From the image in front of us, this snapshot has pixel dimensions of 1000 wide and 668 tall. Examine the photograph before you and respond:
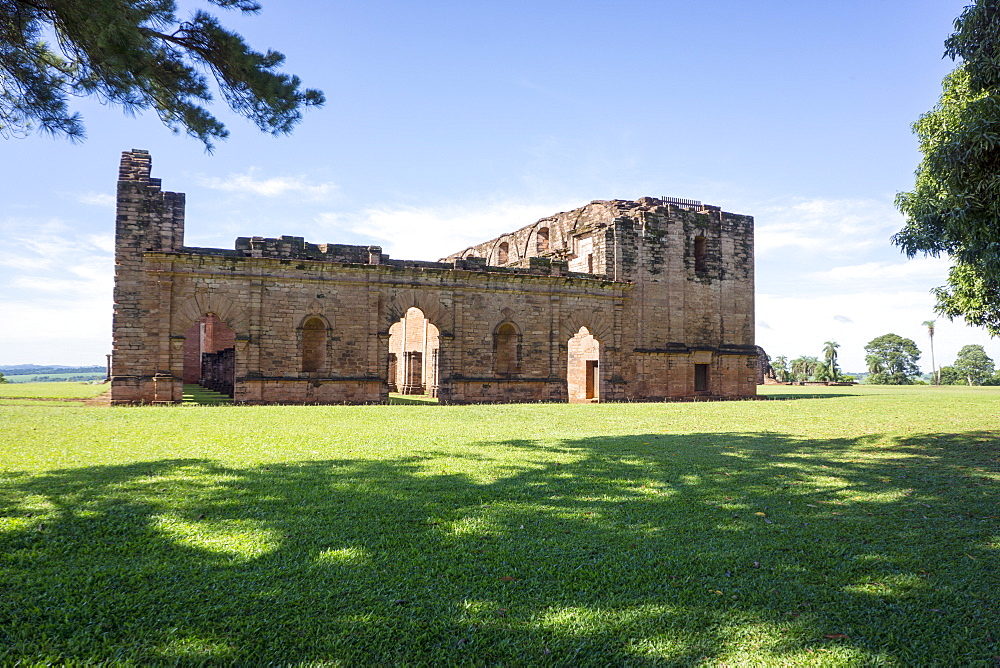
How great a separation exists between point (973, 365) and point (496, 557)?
321 ft

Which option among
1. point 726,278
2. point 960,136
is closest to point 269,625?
point 960,136

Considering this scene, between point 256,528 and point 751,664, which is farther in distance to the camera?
point 256,528

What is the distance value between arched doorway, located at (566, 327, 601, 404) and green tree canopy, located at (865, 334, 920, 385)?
201 feet

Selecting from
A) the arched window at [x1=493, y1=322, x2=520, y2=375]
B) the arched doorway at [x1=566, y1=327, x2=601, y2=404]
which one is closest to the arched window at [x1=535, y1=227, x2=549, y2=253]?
the arched doorway at [x1=566, y1=327, x2=601, y2=404]

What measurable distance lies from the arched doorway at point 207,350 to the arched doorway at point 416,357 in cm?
931

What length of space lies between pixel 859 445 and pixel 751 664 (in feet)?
31.0

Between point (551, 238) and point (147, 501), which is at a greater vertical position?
point (551, 238)

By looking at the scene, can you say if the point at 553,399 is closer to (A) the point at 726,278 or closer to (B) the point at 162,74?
(A) the point at 726,278

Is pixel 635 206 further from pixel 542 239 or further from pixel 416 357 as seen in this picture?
pixel 416 357

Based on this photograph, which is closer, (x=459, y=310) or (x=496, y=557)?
(x=496, y=557)

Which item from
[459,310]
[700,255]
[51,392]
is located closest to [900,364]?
[700,255]

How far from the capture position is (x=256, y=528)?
5051 mm

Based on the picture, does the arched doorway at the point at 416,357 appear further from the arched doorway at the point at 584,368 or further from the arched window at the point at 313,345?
the arched window at the point at 313,345

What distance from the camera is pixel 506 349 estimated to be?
26594mm
